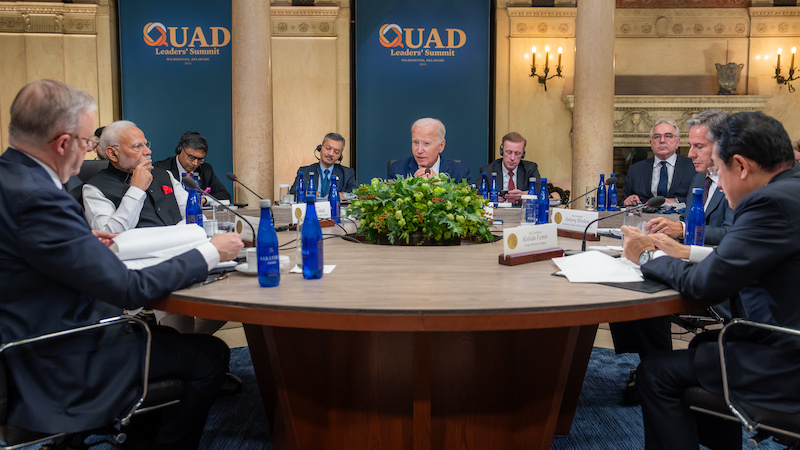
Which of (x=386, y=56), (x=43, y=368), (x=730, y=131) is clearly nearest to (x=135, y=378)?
(x=43, y=368)

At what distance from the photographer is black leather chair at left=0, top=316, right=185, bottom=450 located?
1536 mm

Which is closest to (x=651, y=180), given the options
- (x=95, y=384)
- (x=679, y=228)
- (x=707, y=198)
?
(x=707, y=198)

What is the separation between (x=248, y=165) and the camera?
6.10 meters

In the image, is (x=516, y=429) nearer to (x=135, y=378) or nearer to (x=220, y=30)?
(x=135, y=378)

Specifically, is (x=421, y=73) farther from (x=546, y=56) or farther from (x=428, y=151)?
(x=428, y=151)

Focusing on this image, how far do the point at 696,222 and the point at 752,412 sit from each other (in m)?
1.02

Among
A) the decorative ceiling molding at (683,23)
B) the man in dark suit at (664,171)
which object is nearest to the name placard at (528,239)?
the man in dark suit at (664,171)

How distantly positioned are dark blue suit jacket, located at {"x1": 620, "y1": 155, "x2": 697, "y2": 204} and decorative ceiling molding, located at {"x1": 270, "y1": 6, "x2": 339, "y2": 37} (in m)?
4.64

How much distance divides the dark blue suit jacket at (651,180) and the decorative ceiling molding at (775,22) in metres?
4.35

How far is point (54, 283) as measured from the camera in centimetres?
159

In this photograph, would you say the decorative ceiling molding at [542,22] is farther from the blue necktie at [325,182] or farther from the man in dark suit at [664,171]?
the blue necktie at [325,182]

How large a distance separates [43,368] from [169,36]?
7334 mm

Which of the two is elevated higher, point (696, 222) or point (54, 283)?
point (696, 222)

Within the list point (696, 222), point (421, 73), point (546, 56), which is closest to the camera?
point (696, 222)
